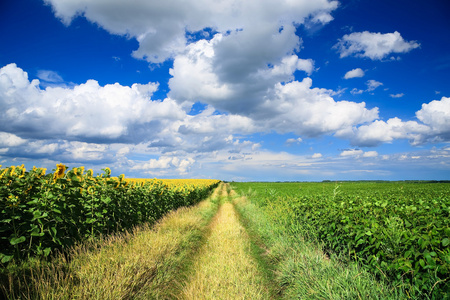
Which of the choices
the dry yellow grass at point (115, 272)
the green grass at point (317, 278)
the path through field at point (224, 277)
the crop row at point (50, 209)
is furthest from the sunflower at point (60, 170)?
the green grass at point (317, 278)

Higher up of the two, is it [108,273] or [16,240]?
[16,240]

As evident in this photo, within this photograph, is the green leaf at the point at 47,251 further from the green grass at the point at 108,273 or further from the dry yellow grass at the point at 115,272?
the dry yellow grass at the point at 115,272

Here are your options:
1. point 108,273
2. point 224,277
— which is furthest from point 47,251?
point 224,277

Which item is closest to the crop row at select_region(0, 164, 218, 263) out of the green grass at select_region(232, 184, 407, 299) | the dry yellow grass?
the dry yellow grass

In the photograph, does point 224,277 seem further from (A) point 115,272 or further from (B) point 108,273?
(B) point 108,273

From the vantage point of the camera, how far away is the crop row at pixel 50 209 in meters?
4.50

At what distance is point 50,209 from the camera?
481 centimetres

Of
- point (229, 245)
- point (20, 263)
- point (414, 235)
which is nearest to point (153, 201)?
point (229, 245)

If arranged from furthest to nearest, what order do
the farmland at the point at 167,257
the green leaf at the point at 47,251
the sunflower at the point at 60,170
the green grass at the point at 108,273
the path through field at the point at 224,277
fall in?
the sunflower at the point at 60,170, the path through field at the point at 224,277, the green leaf at the point at 47,251, the farmland at the point at 167,257, the green grass at the point at 108,273

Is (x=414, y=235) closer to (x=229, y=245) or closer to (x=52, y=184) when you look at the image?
(x=229, y=245)

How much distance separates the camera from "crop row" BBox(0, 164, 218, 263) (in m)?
4.50

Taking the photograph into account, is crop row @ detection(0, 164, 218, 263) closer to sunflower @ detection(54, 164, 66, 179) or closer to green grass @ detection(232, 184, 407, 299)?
sunflower @ detection(54, 164, 66, 179)

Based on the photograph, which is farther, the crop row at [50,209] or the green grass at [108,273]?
the crop row at [50,209]

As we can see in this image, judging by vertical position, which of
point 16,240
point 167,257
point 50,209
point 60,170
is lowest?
point 167,257
